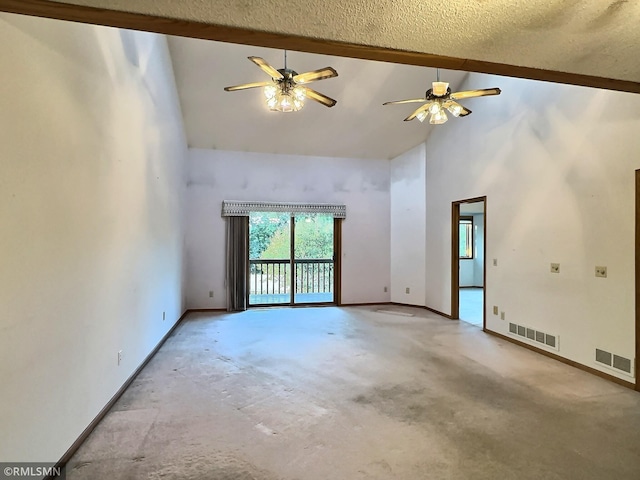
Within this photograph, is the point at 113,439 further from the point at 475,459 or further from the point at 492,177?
the point at 492,177

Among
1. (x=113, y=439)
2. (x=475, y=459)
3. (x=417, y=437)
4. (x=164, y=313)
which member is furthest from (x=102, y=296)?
(x=475, y=459)

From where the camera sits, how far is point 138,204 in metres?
3.14

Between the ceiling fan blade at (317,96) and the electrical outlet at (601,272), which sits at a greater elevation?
the ceiling fan blade at (317,96)

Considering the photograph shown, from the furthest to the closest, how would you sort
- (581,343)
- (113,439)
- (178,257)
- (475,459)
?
(178,257) < (581,343) < (113,439) < (475,459)

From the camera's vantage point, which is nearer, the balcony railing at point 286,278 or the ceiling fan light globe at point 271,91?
the ceiling fan light globe at point 271,91

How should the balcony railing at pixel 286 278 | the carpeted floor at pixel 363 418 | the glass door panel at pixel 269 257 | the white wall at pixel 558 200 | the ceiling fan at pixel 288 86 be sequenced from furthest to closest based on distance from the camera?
the balcony railing at pixel 286 278 < the glass door panel at pixel 269 257 < the ceiling fan at pixel 288 86 < the white wall at pixel 558 200 < the carpeted floor at pixel 363 418

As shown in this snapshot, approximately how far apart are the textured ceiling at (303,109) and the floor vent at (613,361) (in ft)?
11.0

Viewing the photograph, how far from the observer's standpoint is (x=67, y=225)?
1.89 m

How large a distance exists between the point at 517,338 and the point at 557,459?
245 centimetres

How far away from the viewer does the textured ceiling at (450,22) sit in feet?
4.29

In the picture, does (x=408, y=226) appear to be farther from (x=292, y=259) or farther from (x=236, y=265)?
(x=236, y=265)

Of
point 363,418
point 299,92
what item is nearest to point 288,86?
point 299,92

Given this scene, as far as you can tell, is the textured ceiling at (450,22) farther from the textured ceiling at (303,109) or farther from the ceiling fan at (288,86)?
the textured ceiling at (303,109)

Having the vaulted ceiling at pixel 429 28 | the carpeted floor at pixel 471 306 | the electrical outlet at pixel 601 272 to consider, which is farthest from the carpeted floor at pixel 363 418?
the vaulted ceiling at pixel 429 28
